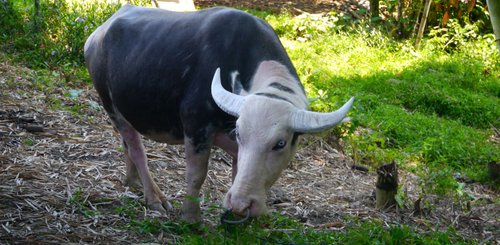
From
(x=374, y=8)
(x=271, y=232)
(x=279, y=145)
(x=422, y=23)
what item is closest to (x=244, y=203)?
(x=279, y=145)

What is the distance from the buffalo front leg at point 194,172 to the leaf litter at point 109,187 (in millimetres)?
152

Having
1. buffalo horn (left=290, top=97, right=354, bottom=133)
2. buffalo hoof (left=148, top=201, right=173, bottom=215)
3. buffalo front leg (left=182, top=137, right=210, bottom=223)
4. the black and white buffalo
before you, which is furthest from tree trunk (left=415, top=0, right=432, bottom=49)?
buffalo horn (left=290, top=97, right=354, bottom=133)

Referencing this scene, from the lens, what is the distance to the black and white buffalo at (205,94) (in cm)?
368

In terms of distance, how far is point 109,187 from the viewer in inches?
203

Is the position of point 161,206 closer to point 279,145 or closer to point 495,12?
point 279,145

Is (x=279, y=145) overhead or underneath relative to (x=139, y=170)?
overhead

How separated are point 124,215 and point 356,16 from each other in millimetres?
9405

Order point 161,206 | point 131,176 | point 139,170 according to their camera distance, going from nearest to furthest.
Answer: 1. point 161,206
2. point 139,170
3. point 131,176

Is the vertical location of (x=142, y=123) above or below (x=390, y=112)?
above

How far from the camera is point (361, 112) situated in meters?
8.43

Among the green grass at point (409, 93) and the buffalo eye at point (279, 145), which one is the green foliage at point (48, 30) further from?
the buffalo eye at point (279, 145)

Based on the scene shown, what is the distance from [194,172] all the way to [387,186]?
5.51ft

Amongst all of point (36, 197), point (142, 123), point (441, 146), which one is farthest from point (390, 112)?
point (36, 197)

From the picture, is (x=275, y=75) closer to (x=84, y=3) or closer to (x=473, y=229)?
(x=473, y=229)
